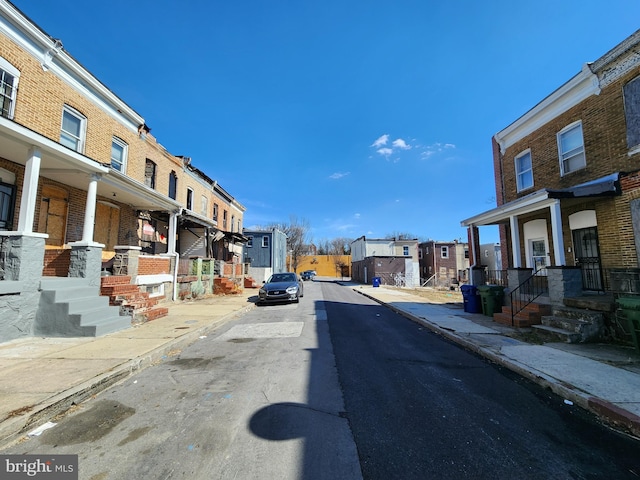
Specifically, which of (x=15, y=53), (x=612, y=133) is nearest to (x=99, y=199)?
(x=15, y=53)

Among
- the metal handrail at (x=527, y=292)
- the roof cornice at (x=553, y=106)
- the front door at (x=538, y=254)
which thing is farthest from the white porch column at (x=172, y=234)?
the roof cornice at (x=553, y=106)

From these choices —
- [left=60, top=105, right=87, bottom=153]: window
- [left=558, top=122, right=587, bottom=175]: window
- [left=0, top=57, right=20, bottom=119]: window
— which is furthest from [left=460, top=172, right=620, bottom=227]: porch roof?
[left=0, top=57, right=20, bottom=119]: window

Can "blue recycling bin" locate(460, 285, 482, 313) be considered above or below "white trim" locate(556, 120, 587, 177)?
below

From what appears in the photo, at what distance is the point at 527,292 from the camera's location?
10.2 m

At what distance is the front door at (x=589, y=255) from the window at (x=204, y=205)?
20.2 metres

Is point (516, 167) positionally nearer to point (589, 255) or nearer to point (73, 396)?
point (589, 255)

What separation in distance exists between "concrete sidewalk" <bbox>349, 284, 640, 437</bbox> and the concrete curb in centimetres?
676

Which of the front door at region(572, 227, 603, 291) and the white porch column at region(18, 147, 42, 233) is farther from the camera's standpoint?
the front door at region(572, 227, 603, 291)

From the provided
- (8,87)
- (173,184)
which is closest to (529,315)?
(8,87)

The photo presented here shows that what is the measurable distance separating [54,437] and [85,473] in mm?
981

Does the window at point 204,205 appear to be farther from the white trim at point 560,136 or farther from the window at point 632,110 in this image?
the window at point 632,110

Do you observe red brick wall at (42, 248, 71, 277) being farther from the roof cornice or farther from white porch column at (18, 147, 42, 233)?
the roof cornice

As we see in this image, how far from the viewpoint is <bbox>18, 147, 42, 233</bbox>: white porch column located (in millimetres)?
6746
